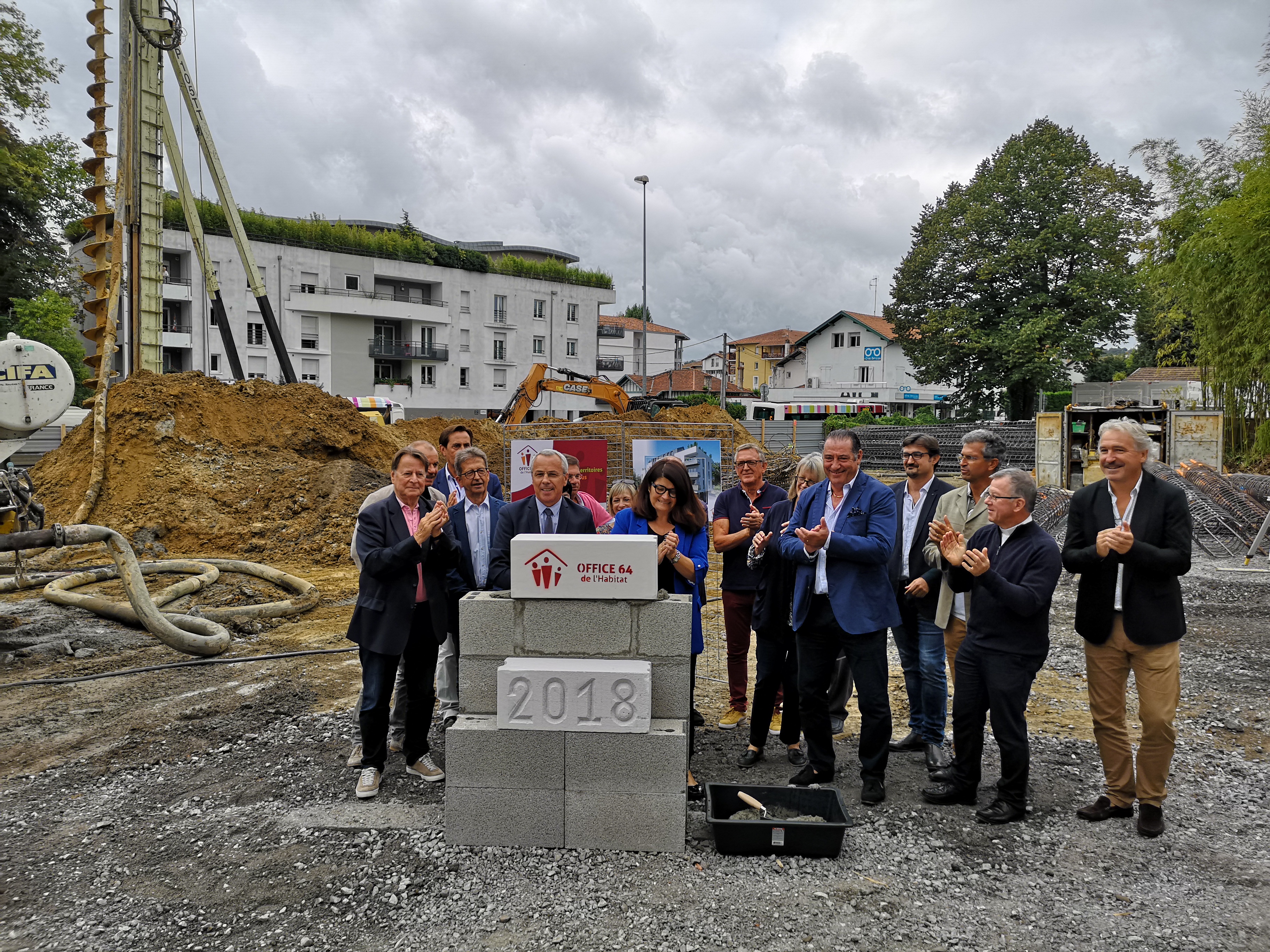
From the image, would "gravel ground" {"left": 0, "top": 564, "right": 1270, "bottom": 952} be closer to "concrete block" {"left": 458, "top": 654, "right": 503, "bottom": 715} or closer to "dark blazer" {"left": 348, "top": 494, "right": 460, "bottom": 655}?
"concrete block" {"left": 458, "top": 654, "right": 503, "bottom": 715}

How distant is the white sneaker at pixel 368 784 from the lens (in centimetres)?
461

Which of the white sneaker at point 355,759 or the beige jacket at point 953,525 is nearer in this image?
the beige jacket at point 953,525

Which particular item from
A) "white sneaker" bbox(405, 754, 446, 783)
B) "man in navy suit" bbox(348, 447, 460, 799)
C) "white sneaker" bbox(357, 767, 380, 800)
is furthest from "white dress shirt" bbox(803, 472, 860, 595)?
"white sneaker" bbox(357, 767, 380, 800)

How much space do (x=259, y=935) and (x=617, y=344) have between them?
7913 centimetres

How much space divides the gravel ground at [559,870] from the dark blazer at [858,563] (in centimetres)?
103

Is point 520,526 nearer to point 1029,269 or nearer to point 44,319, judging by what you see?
point 44,319

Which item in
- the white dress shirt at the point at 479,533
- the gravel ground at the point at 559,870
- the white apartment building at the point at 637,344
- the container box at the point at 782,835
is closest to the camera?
the gravel ground at the point at 559,870

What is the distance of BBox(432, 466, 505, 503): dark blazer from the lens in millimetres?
5855

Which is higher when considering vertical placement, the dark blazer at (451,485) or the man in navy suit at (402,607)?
the dark blazer at (451,485)

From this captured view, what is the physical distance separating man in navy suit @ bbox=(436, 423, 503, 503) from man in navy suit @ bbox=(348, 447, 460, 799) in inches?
31.8

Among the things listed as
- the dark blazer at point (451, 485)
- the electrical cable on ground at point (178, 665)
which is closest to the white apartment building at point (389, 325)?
the electrical cable on ground at point (178, 665)

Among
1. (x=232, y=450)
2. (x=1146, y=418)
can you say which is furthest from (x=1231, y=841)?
(x=1146, y=418)

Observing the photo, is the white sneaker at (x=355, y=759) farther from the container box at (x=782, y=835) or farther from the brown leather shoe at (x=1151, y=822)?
the brown leather shoe at (x=1151, y=822)

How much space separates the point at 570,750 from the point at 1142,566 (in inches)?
114
